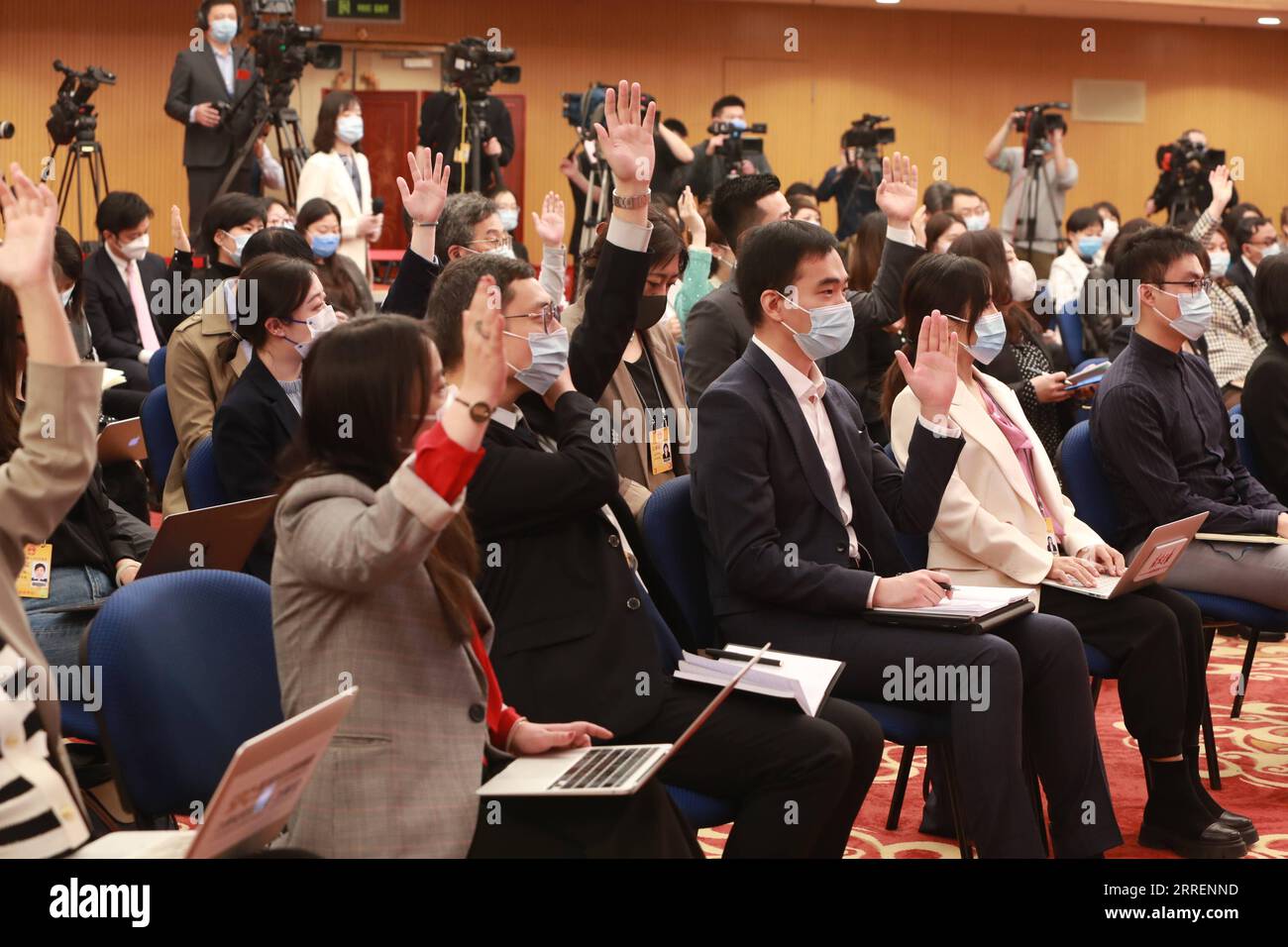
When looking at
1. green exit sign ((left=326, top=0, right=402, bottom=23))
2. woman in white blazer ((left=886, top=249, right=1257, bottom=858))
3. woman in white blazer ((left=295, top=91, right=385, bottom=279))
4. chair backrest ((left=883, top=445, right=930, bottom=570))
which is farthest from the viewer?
green exit sign ((left=326, top=0, right=402, bottom=23))

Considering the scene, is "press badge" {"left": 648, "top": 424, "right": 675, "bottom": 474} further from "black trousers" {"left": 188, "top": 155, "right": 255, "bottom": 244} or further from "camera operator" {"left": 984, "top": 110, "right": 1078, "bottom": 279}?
"camera operator" {"left": 984, "top": 110, "right": 1078, "bottom": 279}

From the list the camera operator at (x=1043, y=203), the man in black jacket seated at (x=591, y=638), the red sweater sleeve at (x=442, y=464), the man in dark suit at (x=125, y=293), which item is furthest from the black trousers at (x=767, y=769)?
the camera operator at (x=1043, y=203)

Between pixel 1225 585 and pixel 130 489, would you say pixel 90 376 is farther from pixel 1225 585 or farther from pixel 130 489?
pixel 1225 585

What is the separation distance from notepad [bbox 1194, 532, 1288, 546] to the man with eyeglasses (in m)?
0.01

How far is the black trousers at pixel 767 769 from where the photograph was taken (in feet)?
7.72

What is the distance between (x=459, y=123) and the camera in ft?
26.3

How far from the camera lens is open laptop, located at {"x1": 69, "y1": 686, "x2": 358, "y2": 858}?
1478 millimetres

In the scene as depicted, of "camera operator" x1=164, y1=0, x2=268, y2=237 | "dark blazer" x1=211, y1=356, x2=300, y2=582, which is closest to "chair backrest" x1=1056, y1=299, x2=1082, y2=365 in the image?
"camera operator" x1=164, y1=0, x2=268, y2=237

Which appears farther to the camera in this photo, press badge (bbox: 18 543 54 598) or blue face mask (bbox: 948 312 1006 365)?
blue face mask (bbox: 948 312 1006 365)

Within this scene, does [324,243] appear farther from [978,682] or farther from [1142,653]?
[978,682]

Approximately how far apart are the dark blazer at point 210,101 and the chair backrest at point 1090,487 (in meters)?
5.60

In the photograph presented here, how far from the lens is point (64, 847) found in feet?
5.36

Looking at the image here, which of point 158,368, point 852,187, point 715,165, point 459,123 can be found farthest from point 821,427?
point 852,187
